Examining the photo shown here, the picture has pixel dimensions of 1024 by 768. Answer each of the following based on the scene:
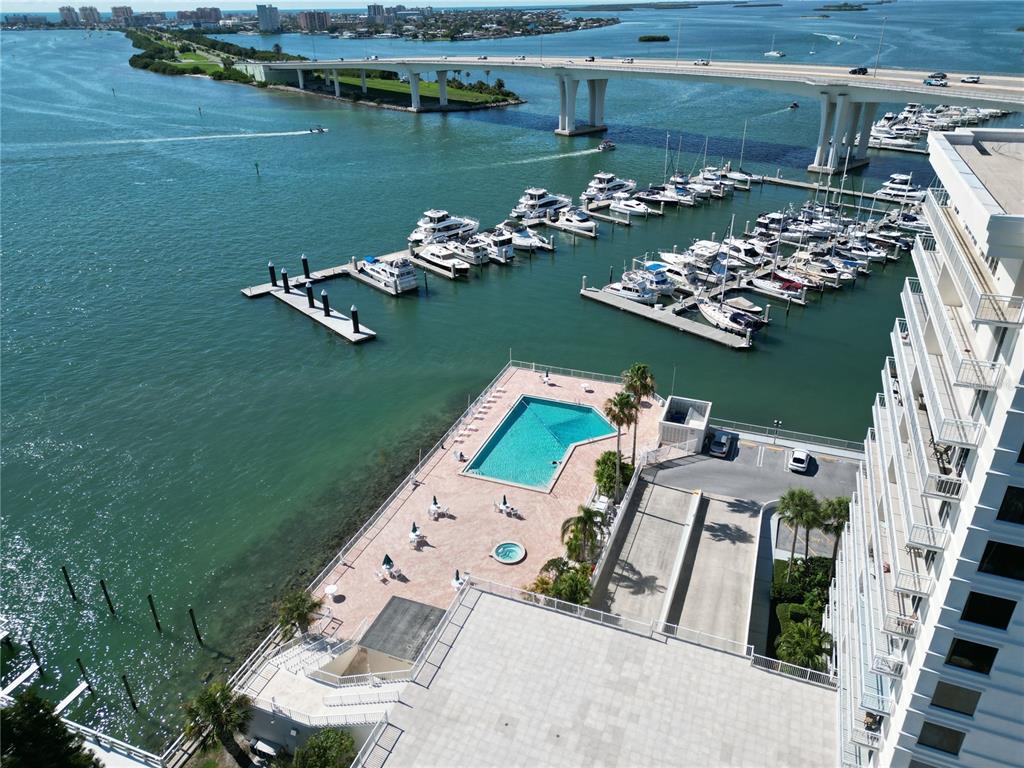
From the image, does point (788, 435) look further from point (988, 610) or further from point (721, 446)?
point (988, 610)

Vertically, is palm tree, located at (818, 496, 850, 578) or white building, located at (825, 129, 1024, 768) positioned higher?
white building, located at (825, 129, 1024, 768)

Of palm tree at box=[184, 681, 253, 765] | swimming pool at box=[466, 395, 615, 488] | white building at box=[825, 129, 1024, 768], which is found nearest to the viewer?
white building at box=[825, 129, 1024, 768]

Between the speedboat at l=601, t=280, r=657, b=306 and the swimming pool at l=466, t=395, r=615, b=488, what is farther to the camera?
the speedboat at l=601, t=280, r=657, b=306

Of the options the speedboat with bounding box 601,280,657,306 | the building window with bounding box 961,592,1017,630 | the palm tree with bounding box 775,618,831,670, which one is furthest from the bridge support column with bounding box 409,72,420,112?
the building window with bounding box 961,592,1017,630

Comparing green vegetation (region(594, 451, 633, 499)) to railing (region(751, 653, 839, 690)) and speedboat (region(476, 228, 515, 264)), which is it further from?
speedboat (region(476, 228, 515, 264))

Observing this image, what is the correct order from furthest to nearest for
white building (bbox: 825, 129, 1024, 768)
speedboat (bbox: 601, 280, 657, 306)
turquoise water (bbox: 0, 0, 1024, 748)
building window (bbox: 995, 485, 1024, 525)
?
speedboat (bbox: 601, 280, 657, 306) → turquoise water (bbox: 0, 0, 1024, 748) → white building (bbox: 825, 129, 1024, 768) → building window (bbox: 995, 485, 1024, 525)

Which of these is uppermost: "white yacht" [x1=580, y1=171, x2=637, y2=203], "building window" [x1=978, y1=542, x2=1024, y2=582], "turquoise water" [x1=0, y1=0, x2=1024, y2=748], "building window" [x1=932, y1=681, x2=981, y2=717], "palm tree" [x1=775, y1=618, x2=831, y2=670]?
"building window" [x1=978, y1=542, x2=1024, y2=582]

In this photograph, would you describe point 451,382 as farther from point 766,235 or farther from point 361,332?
point 766,235
